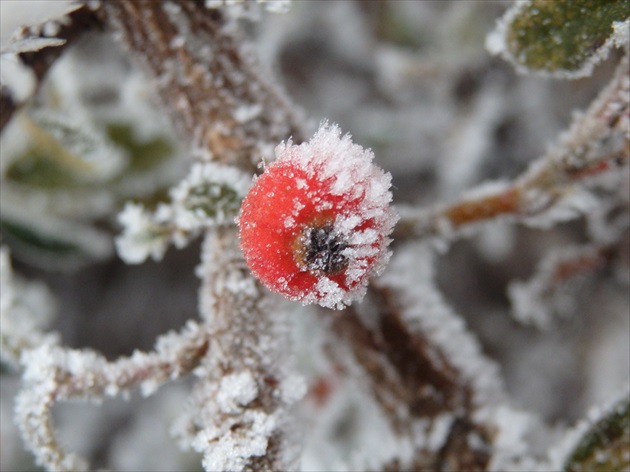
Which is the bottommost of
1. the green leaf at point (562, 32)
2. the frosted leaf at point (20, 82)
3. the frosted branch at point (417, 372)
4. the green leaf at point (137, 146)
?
the frosted branch at point (417, 372)

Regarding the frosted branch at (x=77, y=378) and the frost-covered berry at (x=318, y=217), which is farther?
the frosted branch at (x=77, y=378)

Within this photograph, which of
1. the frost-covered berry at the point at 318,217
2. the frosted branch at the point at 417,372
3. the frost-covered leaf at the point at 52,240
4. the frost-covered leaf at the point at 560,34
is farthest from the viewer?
the frost-covered leaf at the point at 52,240

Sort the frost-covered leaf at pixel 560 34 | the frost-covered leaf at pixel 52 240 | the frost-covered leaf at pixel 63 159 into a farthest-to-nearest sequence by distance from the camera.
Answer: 1. the frost-covered leaf at pixel 52 240
2. the frost-covered leaf at pixel 63 159
3. the frost-covered leaf at pixel 560 34

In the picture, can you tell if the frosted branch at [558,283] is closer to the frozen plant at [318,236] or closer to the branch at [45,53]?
the frozen plant at [318,236]

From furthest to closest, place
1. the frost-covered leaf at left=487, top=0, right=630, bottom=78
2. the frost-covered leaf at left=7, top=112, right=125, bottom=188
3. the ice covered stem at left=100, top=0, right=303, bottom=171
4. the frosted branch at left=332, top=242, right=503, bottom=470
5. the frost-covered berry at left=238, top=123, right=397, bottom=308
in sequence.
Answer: the frost-covered leaf at left=7, top=112, right=125, bottom=188 < the frosted branch at left=332, top=242, right=503, bottom=470 < the ice covered stem at left=100, top=0, right=303, bottom=171 < the frost-covered leaf at left=487, top=0, right=630, bottom=78 < the frost-covered berry at left=238, top=123, right=397, bottom=308

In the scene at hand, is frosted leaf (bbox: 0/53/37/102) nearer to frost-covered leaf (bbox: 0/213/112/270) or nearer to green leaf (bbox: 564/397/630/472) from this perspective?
frost-covered leaf (bbox: 0/213/112/270)

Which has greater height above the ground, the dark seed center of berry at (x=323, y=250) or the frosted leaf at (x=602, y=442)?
the dark seed center of berry at (x=323, y=250)

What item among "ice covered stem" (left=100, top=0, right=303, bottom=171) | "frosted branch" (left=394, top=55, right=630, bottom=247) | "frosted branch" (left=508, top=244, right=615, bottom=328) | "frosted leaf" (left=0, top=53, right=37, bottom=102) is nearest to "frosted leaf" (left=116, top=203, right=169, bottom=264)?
"ice covered stem" (left=100, top=0, right=303, bottom=171)

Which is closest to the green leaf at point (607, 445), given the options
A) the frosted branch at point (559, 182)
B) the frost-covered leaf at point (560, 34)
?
the frosted branch at point (559, 182)
